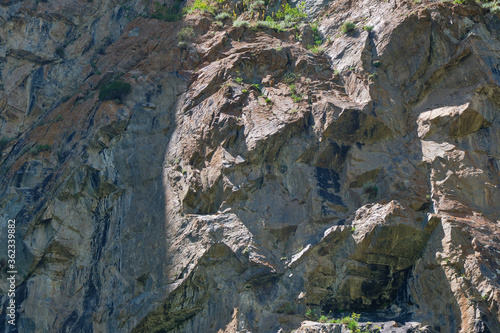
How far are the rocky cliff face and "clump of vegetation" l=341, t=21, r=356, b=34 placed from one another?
0.29m

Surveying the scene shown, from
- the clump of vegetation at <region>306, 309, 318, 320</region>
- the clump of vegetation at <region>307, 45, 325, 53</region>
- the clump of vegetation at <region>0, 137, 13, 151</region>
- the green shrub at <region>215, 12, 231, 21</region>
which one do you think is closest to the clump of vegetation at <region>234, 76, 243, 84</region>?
the clump of vegetation at <region>307, 45, 325, 53</region>

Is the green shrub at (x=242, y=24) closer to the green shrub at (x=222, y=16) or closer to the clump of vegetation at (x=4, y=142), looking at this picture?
the green shrub at (x=222, y=16)

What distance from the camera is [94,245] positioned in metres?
18.1

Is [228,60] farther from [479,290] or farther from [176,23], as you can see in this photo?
[479,290]

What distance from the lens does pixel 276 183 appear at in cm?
1647

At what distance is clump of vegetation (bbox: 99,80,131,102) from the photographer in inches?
808

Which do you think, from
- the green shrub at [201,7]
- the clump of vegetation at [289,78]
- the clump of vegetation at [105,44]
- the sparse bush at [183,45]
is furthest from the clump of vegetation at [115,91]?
the clump of vegetation at [289,78]

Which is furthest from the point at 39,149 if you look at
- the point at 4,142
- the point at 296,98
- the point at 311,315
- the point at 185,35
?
the point at 311,315

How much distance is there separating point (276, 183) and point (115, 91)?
315 inches

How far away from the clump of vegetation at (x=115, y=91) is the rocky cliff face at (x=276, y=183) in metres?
0.35

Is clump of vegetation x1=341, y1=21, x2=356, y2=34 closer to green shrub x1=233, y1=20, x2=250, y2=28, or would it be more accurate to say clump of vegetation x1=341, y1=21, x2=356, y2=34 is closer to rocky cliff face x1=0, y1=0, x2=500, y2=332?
rocky cliff face x1=0, y1=0, x2=500, y2=332

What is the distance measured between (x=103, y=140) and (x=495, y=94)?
43.2 ft

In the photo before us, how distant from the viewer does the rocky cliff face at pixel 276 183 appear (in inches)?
571

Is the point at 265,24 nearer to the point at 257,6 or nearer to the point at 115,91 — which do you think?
the point at 257,6
